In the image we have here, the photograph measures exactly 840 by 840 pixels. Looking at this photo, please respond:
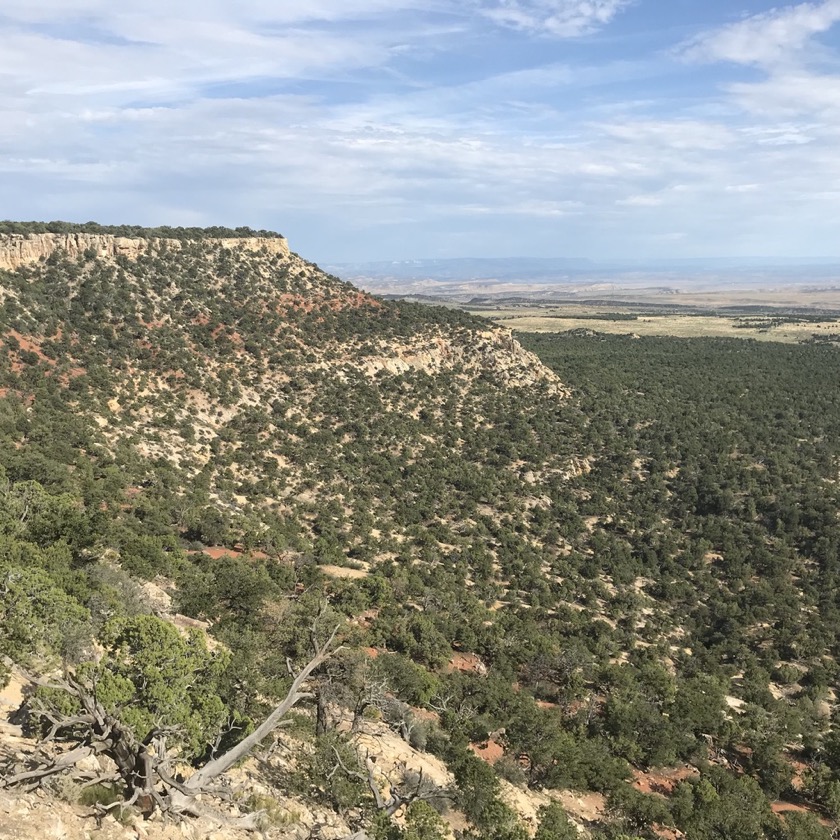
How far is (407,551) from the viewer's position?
4169cm

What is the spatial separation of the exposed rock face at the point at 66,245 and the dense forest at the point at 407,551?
66.4 inches

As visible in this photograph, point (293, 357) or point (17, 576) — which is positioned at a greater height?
point (293, 357)

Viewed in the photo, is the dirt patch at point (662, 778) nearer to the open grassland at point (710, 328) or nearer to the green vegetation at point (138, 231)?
the green vegetation at point (138, 231)

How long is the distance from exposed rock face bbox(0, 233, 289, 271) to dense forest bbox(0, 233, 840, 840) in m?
1.69

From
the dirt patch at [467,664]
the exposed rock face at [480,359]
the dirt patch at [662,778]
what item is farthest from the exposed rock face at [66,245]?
the dirt patch at [662,778]

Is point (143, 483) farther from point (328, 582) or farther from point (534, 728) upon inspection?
point (534, 728)

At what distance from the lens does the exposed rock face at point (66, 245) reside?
5516 cm

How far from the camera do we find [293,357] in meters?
60.7

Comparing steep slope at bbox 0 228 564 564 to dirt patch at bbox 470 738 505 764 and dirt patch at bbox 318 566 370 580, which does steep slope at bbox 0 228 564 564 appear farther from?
dirt patch at bbox 470 738 505 764

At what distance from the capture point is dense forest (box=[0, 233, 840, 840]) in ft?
53.6

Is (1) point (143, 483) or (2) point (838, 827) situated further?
(1) point (143, 483)

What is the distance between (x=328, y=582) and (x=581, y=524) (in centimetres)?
2676

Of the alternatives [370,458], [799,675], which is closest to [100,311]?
[370,458]

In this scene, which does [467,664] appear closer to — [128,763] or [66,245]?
[128,763]
